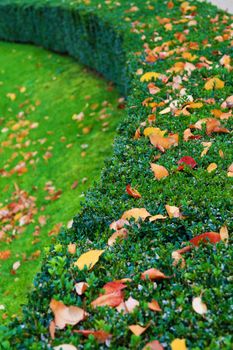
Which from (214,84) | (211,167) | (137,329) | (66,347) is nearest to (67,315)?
(66,347)

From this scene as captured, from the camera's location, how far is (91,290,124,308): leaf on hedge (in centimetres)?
214

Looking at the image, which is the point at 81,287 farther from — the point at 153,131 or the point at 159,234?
the point at 153,131

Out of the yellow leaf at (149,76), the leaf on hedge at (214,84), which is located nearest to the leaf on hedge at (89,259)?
the leaf on hedge at (214,84)

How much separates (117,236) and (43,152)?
5.30 metres

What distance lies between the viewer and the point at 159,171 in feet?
10.1

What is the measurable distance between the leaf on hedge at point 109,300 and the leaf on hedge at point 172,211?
599 millimetres

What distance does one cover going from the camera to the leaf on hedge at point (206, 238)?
2408 mm

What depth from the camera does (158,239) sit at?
2.50 metres

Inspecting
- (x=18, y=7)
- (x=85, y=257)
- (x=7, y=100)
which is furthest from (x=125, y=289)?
(x=18, y=7)

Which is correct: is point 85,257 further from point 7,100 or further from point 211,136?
point 7,100

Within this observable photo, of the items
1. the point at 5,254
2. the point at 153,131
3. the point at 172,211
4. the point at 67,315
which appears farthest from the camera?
the point at 5,254

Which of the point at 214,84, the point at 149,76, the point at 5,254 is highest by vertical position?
the point at 214,84

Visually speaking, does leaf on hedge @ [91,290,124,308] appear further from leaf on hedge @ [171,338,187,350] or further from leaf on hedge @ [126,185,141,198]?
leaf on hedge @ [126,185,141,198]

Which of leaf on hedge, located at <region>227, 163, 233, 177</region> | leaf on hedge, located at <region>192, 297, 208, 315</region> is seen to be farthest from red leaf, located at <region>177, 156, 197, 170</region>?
leaf on hedge, located at <region>192, 297, 208, 315</region>
